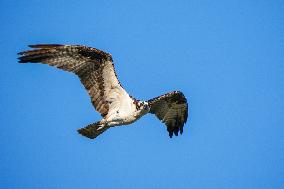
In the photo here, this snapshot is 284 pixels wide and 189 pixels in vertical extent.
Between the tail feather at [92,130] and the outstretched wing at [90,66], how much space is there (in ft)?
1.17

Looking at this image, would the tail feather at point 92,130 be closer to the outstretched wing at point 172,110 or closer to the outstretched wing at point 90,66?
the outstretched wing at point 90,66

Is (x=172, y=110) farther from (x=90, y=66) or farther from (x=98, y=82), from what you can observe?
(x=90, y=66)

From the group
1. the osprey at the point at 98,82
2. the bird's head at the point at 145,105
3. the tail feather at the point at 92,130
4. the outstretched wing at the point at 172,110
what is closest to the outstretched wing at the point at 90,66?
the osprey at the point at 98,82

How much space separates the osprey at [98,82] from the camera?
1148 centimetres

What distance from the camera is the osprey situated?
1148cm

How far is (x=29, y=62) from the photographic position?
440 inches

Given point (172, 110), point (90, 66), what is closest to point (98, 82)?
point (90, 66)

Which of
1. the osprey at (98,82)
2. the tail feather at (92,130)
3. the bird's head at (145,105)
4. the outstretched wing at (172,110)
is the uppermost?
the outstretched wing at (172,110)

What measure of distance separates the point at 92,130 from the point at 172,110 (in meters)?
2.40

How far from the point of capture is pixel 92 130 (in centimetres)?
1238

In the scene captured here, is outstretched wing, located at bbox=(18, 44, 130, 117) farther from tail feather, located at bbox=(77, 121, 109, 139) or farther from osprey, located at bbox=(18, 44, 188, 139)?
tail feather, located at bbox=(77, 121, 109, 139)

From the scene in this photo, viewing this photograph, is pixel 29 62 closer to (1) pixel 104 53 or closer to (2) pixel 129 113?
(1) pixel 104 53

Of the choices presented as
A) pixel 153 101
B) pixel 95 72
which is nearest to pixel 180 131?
Result: pixel 153 101

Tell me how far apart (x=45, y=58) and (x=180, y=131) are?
14.3ft
